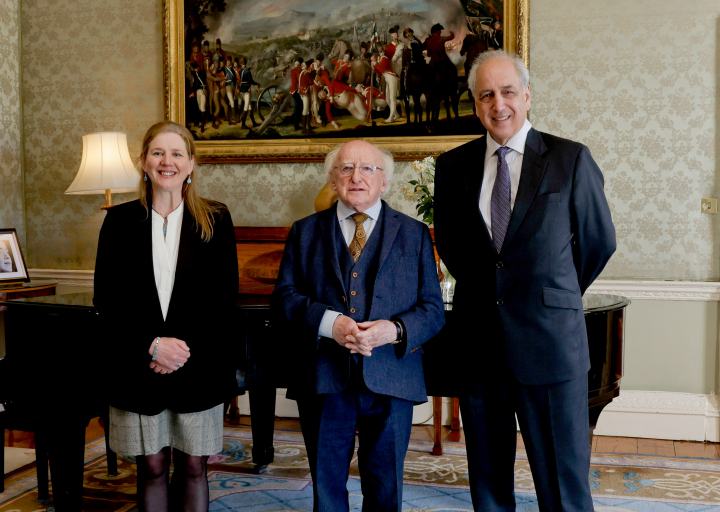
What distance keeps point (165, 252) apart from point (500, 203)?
40.3 inches

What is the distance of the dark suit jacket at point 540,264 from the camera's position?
176cm

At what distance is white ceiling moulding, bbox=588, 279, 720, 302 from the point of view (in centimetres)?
360

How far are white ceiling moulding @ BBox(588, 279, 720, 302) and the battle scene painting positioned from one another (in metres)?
1.23

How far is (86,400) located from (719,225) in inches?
132

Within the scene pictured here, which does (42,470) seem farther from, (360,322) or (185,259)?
(360,322)

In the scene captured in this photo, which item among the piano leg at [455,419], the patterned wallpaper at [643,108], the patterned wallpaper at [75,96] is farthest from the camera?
the patterned wallpaper at [75,96]

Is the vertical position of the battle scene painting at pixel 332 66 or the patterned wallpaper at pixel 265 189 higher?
the battle scene painting at pixel 332 66

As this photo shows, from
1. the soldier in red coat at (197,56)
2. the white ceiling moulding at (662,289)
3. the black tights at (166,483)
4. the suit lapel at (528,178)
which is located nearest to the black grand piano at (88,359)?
the black tights at (166,483)

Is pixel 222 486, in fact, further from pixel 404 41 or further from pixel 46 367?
pixel 404 41

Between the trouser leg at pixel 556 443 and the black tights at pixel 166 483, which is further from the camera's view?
the black tights at pixel 166 483

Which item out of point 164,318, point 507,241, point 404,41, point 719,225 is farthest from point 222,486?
point 719,225

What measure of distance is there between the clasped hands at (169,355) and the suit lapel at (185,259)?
0.08 meters

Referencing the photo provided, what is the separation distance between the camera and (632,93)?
3.66m

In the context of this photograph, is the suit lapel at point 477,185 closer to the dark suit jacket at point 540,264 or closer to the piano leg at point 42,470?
the dark suit jacket at point 540,264
